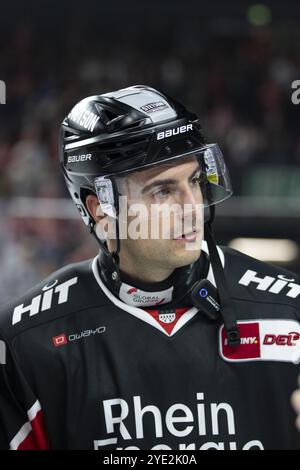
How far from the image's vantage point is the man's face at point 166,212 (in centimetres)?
240

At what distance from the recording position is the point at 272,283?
2.53 m

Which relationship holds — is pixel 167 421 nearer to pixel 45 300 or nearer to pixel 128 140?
pixel 45 300

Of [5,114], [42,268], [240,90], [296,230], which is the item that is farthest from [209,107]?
[42,268]

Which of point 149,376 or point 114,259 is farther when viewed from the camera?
point 114,259

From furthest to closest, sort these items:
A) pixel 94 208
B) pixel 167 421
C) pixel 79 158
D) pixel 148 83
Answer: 1. pixel 148 83
2. pixel 94 208
3. pixel 79 158
4. pixel 167 421

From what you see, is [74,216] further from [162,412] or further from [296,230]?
[162,412]

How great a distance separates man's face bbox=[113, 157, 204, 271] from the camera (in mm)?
2396

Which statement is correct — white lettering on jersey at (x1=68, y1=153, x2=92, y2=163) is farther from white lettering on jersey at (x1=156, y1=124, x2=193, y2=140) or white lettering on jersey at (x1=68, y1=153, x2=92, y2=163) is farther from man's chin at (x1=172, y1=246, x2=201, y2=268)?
man's chin at (x1=172, y1=246, x2=201, y2=268)

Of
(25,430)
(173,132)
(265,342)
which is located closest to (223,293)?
(265,342)

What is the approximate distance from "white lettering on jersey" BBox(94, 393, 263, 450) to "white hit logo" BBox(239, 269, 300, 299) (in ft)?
1.13

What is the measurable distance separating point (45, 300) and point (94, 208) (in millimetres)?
297

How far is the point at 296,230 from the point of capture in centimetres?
679

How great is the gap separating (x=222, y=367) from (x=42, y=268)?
384 centimetres
